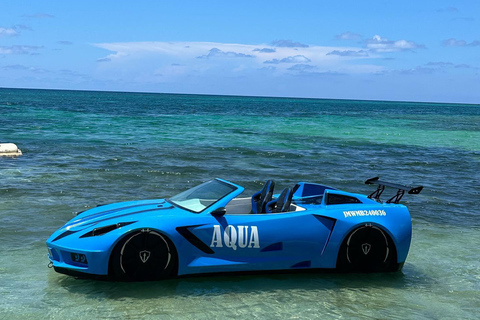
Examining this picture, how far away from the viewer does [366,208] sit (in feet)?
23.7

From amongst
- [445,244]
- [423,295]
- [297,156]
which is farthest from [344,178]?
[423,295]

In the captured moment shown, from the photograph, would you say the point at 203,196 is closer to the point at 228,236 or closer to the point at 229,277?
the point at 228,236

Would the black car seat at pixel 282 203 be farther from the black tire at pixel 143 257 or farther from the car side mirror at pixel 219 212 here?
the black tire at pixel 143 257

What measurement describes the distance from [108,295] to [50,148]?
57.1 ft

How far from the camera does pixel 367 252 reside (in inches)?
282

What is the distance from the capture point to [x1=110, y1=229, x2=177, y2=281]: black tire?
6301mm

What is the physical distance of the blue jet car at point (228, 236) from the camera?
20.7 feet

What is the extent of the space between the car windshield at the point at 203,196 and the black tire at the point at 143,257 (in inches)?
24.4

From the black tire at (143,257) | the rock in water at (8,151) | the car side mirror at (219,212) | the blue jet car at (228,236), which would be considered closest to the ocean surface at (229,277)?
the black tire at (143,257)

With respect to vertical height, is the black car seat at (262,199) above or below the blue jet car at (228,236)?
above

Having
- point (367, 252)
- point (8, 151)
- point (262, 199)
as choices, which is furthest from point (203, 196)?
point (8, 151)

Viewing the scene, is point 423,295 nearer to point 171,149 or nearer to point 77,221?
point 77,221

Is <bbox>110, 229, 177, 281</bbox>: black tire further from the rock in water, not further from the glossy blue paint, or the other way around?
the rock in water

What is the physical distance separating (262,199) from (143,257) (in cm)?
181
